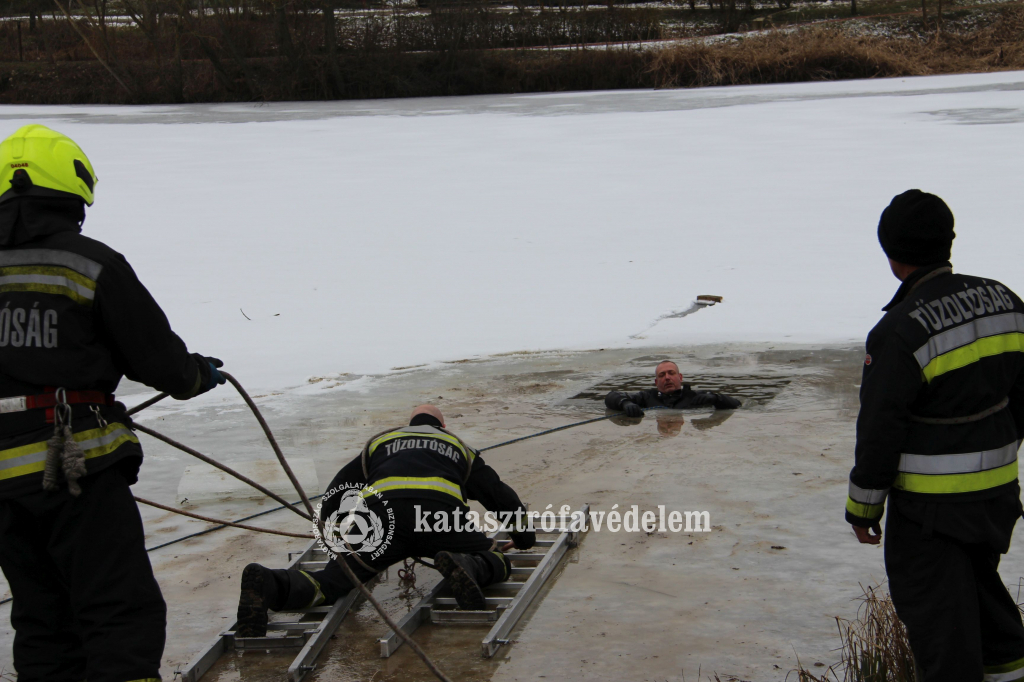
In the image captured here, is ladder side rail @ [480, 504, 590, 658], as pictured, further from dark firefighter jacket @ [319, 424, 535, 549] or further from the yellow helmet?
the yellow helmet

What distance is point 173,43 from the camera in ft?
99.2

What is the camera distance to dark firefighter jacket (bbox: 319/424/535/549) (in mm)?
4199

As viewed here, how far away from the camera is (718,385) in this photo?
7.91m

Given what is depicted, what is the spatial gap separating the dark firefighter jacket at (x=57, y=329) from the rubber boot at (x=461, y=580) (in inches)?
55.1

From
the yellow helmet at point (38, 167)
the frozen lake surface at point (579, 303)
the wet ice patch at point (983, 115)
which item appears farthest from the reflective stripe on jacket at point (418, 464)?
the wet ice patch at point (983, 115)

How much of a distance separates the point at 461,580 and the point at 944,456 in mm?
1844

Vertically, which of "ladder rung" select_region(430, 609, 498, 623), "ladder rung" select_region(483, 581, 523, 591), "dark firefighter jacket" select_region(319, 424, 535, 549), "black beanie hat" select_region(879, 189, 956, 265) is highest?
"black beanie hat" select_region(879, 189, 956, 265)

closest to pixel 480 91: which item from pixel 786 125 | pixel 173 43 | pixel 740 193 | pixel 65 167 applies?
pixel 173 43

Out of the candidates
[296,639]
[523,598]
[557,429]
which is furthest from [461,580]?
[557,429]

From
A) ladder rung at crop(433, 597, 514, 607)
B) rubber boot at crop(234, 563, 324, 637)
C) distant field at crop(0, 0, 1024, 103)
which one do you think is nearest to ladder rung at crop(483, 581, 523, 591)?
ladder rung at crop(433, 597, 514, 607)

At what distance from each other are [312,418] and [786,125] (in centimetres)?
1388

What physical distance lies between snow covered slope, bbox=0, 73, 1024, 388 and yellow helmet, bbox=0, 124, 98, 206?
18.5ft

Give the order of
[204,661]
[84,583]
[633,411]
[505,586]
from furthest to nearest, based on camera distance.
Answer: [633,411] → [505,586] → [204,661] → [84,583]

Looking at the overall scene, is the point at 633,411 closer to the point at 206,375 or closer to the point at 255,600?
the point at 255,600
